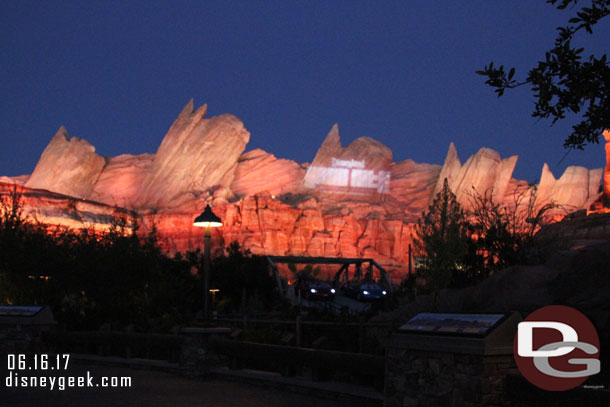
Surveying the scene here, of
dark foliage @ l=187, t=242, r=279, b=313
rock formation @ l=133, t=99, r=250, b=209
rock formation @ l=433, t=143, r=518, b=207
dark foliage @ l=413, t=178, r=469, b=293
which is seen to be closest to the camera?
dark foliage @ l=413, t=178, r=469, b=293

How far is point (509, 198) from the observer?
384 feet

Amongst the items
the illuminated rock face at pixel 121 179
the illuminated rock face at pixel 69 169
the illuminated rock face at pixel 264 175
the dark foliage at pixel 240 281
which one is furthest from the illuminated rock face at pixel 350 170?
the dark foliage at pixel 240 281

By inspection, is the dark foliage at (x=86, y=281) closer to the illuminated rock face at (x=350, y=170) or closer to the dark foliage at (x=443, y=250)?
the dark foliage at (x=443, y=250)

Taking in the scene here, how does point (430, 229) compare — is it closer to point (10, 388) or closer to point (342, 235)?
point (10, 388)

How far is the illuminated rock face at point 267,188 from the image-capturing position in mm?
99750

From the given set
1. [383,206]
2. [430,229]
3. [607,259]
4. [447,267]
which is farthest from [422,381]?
[383,206]

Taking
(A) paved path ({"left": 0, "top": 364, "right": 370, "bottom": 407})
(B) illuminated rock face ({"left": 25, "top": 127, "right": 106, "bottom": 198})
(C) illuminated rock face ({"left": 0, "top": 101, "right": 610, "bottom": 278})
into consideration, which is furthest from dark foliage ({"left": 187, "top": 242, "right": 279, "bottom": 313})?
(B) illuminated rock face ({"left": 25, "top": 127, "right": 106, "bottom": 198})

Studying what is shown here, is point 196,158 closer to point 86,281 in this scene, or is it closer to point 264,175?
point 264,175

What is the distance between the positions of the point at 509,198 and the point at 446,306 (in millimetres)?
105616

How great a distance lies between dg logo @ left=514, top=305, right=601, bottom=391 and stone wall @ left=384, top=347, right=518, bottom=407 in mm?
281

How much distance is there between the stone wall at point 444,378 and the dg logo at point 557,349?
11.1 inches

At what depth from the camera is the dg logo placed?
23.9 ft

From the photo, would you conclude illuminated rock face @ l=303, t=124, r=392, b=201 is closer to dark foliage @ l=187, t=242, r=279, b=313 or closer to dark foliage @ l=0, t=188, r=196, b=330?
dark foliage @ l=187, t=242, r=279, b=313

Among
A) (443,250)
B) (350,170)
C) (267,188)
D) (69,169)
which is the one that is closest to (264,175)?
(267,188)
